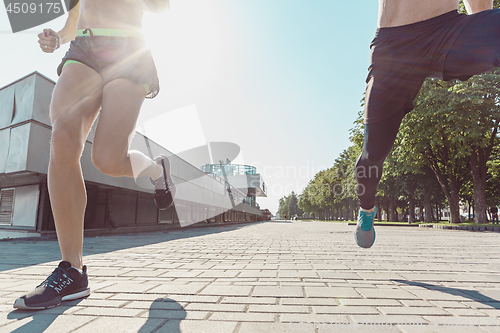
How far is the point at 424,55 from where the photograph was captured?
2.29 m

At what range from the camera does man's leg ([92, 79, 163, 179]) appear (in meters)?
2.18

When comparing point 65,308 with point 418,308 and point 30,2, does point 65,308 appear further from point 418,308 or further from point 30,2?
point 30,2

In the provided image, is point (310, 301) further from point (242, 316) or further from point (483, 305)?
point (483, 305)

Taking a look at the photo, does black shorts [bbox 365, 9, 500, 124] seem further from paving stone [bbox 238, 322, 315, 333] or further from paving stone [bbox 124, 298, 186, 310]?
paving stone [bbox 124, 298, 186, 310]

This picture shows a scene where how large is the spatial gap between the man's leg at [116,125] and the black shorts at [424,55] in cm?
175

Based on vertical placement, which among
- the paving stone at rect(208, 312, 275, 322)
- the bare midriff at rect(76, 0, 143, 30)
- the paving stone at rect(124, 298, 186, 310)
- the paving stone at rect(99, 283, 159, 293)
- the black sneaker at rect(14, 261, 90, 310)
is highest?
the bare midriff at rect(76, 0, 143, 30)

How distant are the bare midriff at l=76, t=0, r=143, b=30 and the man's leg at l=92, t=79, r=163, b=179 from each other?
449 mm

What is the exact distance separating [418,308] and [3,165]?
876cm

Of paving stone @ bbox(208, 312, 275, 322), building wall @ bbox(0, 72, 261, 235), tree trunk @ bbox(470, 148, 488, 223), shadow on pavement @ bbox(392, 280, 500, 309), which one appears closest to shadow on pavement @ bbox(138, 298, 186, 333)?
paving stone @ bbox(208, 312, 275, 322)

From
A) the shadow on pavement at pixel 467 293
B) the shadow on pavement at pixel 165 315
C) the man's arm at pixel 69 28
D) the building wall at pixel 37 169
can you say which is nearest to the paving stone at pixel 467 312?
the shadow on pavement at pixel 467 293

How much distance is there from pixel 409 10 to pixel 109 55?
210cm

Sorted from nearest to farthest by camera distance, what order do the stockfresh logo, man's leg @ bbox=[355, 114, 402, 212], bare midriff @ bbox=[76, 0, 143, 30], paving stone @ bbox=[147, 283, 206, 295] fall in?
1. paving stone @ bbox=[147, 283, 206, 295]
2. bare midriff @ bbox=[76, 0, 143, 30]
3. man's leg @ bbox=[355, 114, 402, 212]
4. the stockfresh logo

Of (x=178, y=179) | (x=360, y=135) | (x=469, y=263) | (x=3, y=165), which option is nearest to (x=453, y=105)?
(x=360, y=135)

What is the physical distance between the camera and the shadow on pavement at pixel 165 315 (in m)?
1.52
